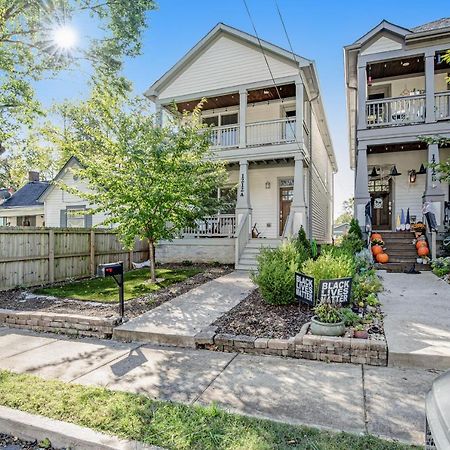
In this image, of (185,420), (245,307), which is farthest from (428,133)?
(185,420)

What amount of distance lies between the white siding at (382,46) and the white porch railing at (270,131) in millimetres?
3616

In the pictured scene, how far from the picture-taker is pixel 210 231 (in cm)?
1352

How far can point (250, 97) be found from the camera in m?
14.4

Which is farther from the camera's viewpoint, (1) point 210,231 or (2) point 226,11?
(1) point 210,231

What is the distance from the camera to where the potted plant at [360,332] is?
Result: 424cm

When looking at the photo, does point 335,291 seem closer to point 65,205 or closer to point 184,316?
point 184,316

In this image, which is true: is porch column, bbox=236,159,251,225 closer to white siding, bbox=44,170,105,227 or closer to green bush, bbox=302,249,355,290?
green bush, bbox=302,249,355,290

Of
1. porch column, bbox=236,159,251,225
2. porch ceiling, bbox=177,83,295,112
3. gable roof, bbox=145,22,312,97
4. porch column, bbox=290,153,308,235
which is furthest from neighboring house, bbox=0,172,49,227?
porch column, bbox=290,153,308,235

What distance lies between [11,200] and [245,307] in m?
21.9

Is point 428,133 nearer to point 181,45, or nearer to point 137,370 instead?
point 181,45

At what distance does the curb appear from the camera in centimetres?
245

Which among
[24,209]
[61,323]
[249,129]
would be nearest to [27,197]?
[24,209]

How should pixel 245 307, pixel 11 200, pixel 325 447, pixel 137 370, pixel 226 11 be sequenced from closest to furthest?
pixel 325 447 < pixel 137 370 < pixel 245 307 < pixel 226 11 < pixel 11 200

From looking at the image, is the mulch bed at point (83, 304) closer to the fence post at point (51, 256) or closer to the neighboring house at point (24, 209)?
the fence post at point (51, 256)
